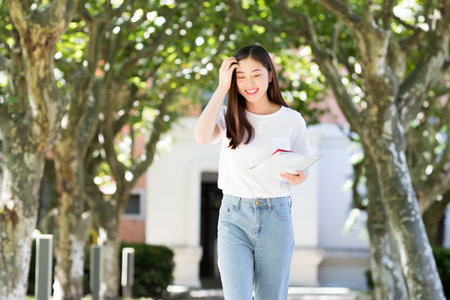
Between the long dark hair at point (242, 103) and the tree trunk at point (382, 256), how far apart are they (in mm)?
6300

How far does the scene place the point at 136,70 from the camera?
563 inches

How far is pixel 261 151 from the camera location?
4.24 m

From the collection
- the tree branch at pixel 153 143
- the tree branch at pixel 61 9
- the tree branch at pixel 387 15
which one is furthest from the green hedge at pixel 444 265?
the tree branch at pixel 61 9

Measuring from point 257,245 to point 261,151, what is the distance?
1.65 ft

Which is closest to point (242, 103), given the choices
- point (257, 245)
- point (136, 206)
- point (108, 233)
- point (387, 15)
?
point (257, 245)

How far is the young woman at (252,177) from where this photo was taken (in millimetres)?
4082

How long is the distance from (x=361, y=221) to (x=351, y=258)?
1304mm

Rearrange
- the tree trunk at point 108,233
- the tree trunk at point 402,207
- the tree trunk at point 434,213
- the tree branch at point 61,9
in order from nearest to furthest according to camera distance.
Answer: the tree branch at point 61,9, the tree trunk at point 402,207, the tree trunk at point 108,233, the tree trunk at point 434,213

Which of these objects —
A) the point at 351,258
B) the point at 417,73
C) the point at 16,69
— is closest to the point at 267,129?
the point at 16,69

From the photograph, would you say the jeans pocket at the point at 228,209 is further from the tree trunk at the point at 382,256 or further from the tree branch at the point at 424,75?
the tree trunk at the point at 382,256

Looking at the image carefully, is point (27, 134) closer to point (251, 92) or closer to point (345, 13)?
point (345, 13)

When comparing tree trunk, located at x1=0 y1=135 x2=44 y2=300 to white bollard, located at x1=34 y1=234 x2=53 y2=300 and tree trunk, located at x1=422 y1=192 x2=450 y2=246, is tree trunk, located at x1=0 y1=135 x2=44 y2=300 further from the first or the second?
tree trunk, located at x1=422 y1=192 x2=450 y2=246

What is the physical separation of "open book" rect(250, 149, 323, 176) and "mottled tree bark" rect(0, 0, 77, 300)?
12.1 feet

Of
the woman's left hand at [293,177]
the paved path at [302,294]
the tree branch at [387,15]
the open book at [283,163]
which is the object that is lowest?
the paved path at [302,294]
